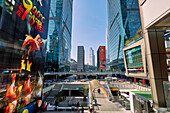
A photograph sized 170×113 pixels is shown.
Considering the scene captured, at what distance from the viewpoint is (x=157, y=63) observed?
618 centimetres

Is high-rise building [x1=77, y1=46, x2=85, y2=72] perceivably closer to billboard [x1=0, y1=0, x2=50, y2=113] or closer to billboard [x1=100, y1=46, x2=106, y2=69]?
billboard [x1=100, y1=46, x2=106, y2=69]

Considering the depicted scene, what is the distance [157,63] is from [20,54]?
47.4 feet

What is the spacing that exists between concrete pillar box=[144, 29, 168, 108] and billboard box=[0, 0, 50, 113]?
12928 mm

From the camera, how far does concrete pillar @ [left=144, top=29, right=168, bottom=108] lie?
588cm

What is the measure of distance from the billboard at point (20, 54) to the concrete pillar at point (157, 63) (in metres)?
12.9

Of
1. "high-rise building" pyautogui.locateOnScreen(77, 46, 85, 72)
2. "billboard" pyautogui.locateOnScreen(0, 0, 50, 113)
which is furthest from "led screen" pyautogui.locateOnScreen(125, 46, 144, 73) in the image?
"high-rise building" pyautogui.locateOnScreen(77, 46, 85, 72)

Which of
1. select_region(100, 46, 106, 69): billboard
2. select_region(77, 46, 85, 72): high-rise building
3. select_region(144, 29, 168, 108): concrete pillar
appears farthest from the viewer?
select_region(77, 46, 85, 72): high-rise building

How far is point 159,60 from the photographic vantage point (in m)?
6.21

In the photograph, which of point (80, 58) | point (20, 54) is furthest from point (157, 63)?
point (80, 58)

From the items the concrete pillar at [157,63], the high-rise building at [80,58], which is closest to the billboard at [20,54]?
the concrete pillar at [157,63]

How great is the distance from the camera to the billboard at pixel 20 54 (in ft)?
28.8

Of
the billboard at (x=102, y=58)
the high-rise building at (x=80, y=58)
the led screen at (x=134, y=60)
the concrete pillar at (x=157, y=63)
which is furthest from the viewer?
the high-rise building at (x=80, y=58)

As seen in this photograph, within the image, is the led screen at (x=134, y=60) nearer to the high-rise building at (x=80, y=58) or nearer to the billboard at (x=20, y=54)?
the billboard at (x=20, y=54)

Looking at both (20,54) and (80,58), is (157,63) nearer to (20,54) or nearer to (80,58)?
(20,54)
